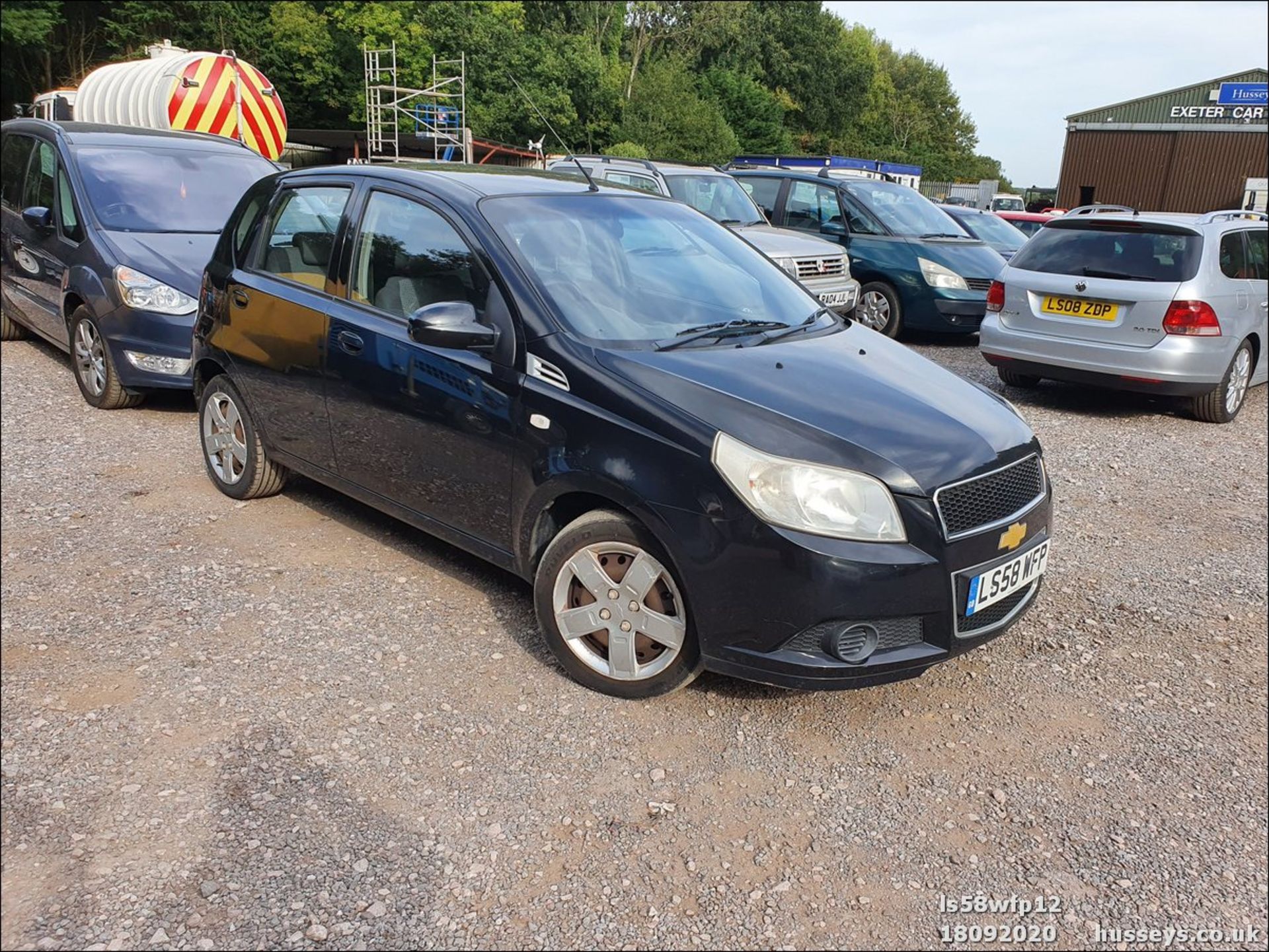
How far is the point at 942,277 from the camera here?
11055mm

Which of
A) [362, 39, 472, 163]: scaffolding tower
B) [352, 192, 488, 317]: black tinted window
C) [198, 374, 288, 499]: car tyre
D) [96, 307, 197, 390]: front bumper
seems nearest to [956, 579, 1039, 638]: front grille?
[352, 192, 488, 317]: black tinted window

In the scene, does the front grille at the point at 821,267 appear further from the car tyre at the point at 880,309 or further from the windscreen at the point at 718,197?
the windscreen at the point at 718,197

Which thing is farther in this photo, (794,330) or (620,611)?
(794,330)

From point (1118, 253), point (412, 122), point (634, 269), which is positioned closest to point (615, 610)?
point (634, 269)

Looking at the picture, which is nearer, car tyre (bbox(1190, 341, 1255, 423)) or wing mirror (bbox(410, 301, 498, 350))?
wing mirror (bbox(410, 301, 498, 350))

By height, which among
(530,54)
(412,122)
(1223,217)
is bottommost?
(1223,217)

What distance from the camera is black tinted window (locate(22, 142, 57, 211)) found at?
7512 mm

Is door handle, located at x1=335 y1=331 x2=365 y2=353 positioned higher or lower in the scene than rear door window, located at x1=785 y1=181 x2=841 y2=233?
lower

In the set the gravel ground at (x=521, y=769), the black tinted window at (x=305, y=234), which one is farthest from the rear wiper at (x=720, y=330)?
the black tinted window at (x=305, y=234)

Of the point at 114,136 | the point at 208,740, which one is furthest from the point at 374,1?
the point at 208,740

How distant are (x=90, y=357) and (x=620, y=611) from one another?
17.5 ft

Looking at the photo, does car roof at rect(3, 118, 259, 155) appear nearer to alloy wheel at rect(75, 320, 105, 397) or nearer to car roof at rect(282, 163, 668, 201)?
alloy wheel at rect(75, 320, 105, 397)

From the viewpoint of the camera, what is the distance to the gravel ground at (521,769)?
2.55m

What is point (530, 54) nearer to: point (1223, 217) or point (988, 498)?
point (1223, 217)
